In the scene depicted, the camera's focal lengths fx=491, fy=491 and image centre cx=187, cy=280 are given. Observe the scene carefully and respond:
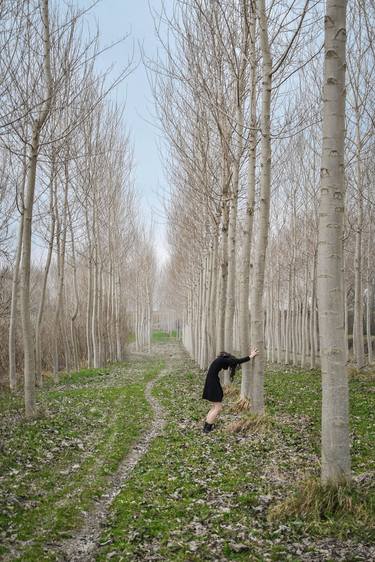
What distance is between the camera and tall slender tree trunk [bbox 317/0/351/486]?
5488 millimetres

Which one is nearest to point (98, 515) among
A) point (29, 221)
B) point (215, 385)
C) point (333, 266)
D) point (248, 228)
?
point (333, 266)

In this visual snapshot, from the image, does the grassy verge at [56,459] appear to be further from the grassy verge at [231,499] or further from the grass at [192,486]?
the grassy verge at [231,499]

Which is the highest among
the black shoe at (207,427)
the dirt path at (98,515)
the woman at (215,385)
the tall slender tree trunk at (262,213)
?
the tall slender tree trunk at (262,213)

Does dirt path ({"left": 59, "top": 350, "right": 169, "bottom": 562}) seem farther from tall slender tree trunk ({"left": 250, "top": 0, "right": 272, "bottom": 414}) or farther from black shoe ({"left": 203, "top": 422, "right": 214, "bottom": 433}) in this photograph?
tall slender tree trunk ({"left": 250, "top": 0, "right": 272, "bottom": 414})

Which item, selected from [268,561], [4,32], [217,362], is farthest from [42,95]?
[268,561]

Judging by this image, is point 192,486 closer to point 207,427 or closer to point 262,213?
point 207,427

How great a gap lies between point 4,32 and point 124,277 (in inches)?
1269

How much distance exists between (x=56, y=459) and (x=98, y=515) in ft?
8.33

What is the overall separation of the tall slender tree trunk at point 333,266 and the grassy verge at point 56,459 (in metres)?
3.15

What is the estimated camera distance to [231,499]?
617 cm

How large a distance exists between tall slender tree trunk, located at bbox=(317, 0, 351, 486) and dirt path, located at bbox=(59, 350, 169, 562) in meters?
2.63

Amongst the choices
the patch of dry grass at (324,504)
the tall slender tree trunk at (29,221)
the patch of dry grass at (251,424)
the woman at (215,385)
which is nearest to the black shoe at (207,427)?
the woman at (215,385)

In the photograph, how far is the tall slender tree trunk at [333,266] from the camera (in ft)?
18.0

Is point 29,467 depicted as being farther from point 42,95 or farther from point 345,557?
point 42,95
